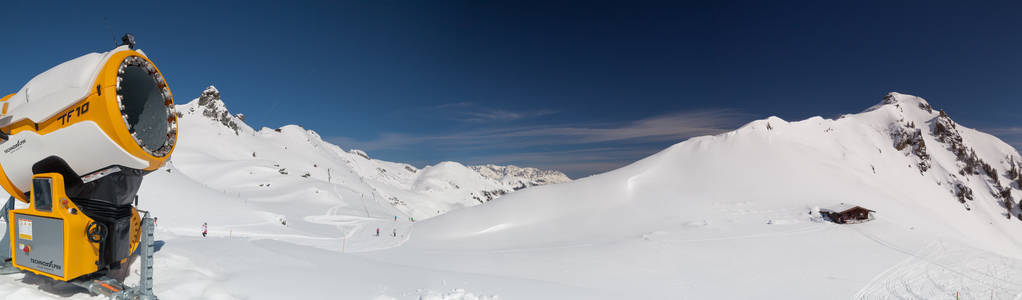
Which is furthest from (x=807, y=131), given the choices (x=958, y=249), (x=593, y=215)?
(x=593, y=215)

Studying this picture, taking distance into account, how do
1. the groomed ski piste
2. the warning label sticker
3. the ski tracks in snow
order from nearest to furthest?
the warning label sticker, the groomed ski piste, the ski tracks in snow

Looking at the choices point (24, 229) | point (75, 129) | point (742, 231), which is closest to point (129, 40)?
point (75, 129)

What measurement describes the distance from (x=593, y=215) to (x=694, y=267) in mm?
14855

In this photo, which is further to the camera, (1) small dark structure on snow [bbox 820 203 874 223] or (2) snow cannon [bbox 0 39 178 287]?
(1) small dark structure on snow [bbox 820 203 874 223]

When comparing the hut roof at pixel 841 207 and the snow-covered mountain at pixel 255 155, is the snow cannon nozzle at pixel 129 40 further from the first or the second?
the snow-covered mountain at pixel 255 155

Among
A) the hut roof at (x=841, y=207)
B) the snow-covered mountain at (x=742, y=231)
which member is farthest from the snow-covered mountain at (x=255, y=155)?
the hut roof at (x=841, y=207)

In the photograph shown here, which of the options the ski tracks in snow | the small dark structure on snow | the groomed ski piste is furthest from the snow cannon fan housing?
the small dark structure on snow

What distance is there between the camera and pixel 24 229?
5.58 m

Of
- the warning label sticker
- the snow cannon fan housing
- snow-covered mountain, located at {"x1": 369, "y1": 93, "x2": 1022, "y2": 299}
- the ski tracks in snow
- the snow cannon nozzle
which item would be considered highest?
the snow cannon nozzle

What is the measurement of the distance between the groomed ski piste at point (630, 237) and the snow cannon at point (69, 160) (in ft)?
2.05

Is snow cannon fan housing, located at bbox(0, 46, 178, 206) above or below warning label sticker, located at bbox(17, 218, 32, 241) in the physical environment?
above

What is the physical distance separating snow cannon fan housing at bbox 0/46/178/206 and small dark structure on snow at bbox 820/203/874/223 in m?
41.4

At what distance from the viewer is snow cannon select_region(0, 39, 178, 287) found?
536 cm

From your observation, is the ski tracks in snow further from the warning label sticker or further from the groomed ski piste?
the warning label sticker
